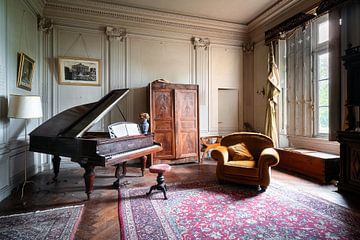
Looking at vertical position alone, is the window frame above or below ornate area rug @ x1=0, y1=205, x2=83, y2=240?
above

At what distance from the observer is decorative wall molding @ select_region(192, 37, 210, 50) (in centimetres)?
594

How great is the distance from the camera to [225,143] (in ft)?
14.2

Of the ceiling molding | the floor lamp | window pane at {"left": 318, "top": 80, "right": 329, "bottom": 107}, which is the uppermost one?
the ceiling molding

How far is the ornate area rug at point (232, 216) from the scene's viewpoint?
7.16ft

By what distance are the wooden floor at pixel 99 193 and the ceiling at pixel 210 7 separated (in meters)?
3.97

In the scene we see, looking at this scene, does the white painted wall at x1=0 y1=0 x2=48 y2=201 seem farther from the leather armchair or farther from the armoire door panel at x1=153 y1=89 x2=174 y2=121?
the leather armchair

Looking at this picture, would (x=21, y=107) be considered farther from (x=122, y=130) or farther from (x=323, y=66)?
(x=323, y=66)

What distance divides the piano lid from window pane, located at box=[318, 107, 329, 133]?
161 inches

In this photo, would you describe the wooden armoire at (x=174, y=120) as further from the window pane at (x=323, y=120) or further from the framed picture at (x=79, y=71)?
the window pane at (x=323, y=120)

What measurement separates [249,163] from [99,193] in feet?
8.33

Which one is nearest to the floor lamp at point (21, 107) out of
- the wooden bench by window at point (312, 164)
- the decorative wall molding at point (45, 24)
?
the decorative wall molding at point (45, 24)

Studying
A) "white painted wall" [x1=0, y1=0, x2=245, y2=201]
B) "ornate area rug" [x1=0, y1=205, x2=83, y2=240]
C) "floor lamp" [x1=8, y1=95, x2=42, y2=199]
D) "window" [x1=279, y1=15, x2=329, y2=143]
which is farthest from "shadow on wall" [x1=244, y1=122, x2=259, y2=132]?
"floor lamp" [x1=8, y1=95, x2=42, y2=199]

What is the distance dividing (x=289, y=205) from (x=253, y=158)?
117 cm

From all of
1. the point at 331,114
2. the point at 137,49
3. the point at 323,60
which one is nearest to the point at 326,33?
the point at 323,60
